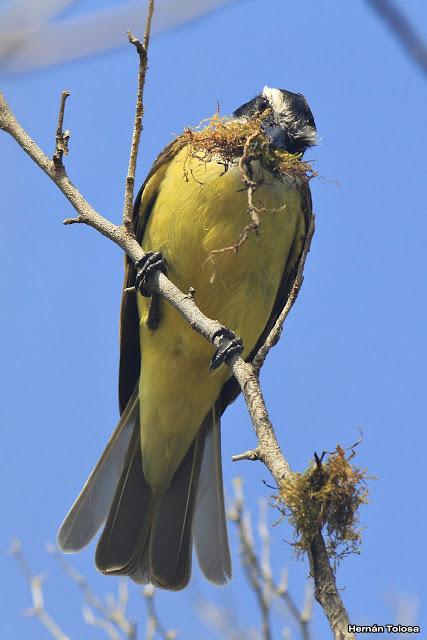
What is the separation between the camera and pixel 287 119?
5.37m

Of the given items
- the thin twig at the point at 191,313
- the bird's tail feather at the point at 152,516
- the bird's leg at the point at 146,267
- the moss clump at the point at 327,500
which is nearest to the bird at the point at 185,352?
the bird's tail feather at the point at 152,516

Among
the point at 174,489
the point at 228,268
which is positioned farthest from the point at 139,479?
the point at 228,268

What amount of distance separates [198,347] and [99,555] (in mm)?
1321

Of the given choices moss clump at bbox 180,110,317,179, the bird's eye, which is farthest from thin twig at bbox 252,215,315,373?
the bird's eye

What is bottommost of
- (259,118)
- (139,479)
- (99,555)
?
(99,555)

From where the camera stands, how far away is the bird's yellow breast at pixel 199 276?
487 cm

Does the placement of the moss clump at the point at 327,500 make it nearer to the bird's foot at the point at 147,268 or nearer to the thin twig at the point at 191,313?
the thin twig at the point at 191,313

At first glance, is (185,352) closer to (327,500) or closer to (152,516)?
(152,516)

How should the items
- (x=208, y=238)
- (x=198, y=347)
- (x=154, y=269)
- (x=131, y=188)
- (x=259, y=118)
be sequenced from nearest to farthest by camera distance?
1. (x=131, y=188)
2. (x=259, y=118)
3. (x=154, y=269)
4. (x=208, y=238)
5. (x=198, y=347)

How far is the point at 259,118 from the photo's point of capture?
4105mm

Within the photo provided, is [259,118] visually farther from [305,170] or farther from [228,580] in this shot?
[228,580]

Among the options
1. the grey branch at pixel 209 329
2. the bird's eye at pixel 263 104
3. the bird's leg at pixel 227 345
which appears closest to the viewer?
the grey branch at pixel 209 329

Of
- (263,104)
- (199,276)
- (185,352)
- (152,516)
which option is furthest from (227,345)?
(263,104)

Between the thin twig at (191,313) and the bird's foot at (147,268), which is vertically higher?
the bird's foot at (147,268)
